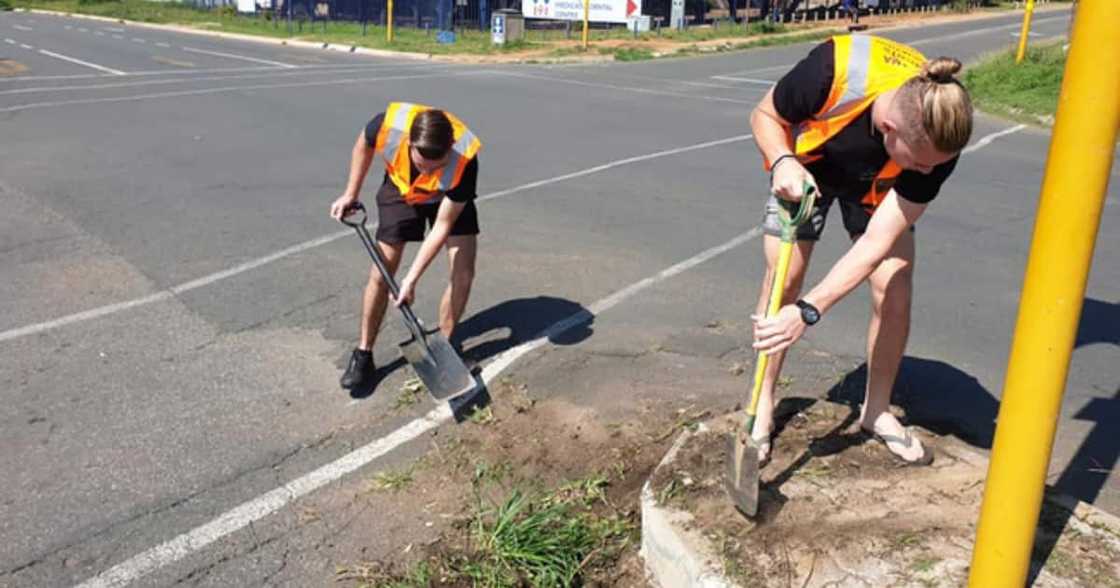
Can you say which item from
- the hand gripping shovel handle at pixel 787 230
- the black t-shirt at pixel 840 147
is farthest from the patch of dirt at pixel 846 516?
the black t-shirt at pixel 840 147

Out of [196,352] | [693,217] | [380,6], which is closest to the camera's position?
[196,352]

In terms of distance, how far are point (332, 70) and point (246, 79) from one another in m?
2.93

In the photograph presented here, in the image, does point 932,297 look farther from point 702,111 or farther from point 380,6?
point 380,6

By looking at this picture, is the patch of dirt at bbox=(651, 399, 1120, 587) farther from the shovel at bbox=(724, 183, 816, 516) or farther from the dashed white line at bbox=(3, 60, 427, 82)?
the dashed white line at bbox=(3, 60, 427, 82)

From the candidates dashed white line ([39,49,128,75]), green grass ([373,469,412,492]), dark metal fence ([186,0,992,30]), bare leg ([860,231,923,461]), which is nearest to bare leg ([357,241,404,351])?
green grass ([373,469,412,492])

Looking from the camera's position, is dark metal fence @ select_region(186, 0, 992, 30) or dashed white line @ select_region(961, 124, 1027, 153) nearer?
dashed white line @ select_region(961, 124, 1027, 153)

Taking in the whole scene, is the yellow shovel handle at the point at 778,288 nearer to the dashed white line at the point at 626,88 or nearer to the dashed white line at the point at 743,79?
the dashed white line at the point at 626,88

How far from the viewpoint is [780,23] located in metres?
41.0

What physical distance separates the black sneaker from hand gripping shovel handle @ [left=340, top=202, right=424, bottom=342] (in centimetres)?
27

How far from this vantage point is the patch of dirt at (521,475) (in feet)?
10.4

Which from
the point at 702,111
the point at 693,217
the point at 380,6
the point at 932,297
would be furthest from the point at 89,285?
the point at 380,6

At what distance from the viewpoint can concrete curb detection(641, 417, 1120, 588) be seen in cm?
280

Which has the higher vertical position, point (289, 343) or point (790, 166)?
point (790, 166)

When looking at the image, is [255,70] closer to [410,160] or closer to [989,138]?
[989,138]
